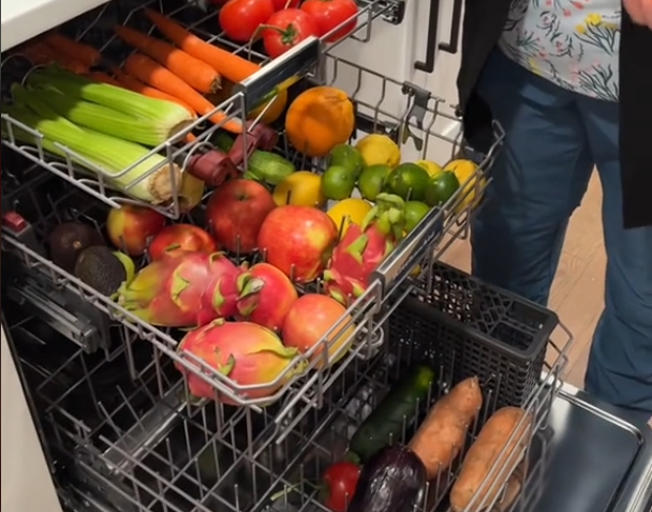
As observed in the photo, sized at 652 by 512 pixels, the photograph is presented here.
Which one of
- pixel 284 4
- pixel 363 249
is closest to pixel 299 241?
pixel 363 249

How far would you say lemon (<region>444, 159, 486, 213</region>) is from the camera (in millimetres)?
905

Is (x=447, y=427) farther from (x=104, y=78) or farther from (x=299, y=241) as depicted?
(x=104, y=78)

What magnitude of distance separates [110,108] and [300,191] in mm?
214

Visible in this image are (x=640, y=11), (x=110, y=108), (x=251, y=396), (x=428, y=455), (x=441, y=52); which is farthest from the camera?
(x=441, y=52)

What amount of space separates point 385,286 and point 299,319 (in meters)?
0.08

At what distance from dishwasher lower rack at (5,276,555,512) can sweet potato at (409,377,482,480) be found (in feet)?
0.09

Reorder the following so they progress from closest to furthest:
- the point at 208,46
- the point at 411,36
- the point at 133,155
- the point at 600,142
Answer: the point at 133,155 < the point at 208,46 < the point at 600,142 < the point at 411,36

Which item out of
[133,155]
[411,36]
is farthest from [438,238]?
[411,36]

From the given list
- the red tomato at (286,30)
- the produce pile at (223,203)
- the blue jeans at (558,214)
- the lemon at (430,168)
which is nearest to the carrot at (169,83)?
the produce pile at (223,203)

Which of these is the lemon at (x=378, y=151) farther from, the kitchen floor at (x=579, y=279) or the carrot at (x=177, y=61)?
the kitchen floor at (x=579, y=279)

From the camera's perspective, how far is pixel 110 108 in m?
0.82

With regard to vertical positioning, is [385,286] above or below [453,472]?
above

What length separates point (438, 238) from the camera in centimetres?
85

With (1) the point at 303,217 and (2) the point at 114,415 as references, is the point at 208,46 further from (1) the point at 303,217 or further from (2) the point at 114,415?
(2) the point at 114,415
